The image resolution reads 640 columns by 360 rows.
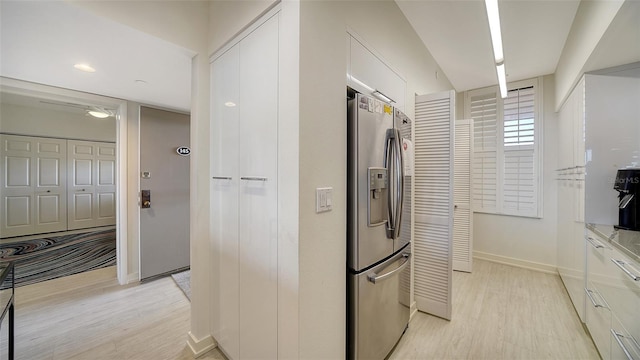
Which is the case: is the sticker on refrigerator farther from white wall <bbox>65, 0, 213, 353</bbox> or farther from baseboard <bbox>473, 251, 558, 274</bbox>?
baseboard <bbox>473, 251, 558, 274</bbox>

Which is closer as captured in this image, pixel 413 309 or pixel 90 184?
pixel 413 309

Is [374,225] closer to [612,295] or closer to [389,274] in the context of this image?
[389,274]

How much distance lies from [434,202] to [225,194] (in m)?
1.94

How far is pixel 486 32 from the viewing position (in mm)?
2391

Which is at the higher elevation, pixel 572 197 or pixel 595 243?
pixel 572 197

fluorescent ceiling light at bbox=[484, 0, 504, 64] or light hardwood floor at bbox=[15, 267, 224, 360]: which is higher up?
fluorescent ceiling light at bbox=[484, 0, 504, 64]

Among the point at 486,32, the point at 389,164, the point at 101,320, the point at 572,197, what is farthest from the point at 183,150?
the point at 572,197

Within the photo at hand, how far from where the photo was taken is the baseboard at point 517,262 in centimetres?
342

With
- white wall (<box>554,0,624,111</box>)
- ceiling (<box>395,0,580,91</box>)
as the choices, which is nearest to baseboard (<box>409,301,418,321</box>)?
white wall (<box>554,0,624,111</box>)

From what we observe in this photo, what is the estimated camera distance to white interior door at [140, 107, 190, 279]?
10.2 ft

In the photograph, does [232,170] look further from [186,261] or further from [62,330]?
[186,261]

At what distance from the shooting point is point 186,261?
3473 millimetres

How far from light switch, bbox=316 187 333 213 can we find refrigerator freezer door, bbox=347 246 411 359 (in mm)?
501

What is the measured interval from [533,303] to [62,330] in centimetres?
488
